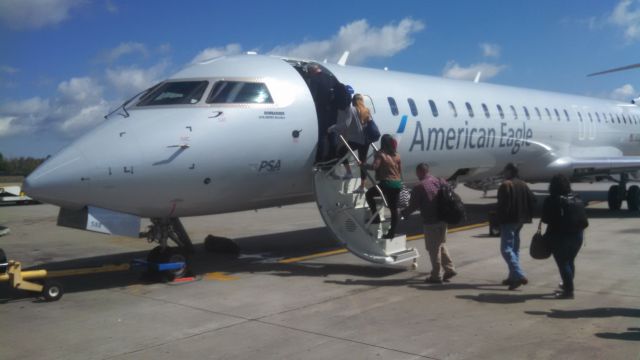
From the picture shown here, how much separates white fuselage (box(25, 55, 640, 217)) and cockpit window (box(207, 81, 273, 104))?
78 millimetres

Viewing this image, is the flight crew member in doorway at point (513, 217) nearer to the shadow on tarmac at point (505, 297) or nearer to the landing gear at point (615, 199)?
the shadow on tarmac at point (505, 297)

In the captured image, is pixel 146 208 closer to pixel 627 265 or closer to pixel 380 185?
pixel 380 185

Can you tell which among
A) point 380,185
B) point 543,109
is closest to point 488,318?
point 380,185

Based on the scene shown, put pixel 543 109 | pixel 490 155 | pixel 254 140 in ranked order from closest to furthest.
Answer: pixel 254 140 < pixel 490 155 < pixel 543 109

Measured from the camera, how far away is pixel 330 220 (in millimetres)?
9047

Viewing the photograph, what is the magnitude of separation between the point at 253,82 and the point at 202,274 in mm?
3084

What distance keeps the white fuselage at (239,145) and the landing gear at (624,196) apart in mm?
7203

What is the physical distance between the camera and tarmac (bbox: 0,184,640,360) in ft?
17.1

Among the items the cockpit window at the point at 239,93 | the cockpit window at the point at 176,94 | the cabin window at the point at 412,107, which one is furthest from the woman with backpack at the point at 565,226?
the cockpit window at the point at 176,94

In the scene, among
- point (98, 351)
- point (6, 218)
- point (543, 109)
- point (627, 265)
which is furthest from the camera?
point (6, 218)

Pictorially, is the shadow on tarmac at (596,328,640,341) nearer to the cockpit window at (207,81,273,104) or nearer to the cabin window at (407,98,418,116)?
the cockpit window at (207,81,273,104)

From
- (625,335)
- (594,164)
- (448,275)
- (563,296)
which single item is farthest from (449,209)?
(594,164)

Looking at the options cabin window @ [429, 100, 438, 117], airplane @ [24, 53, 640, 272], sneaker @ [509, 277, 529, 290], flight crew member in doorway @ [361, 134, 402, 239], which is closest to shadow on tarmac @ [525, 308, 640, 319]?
sneaker @ [509, 277, 529, 290]

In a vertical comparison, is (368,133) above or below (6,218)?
above
